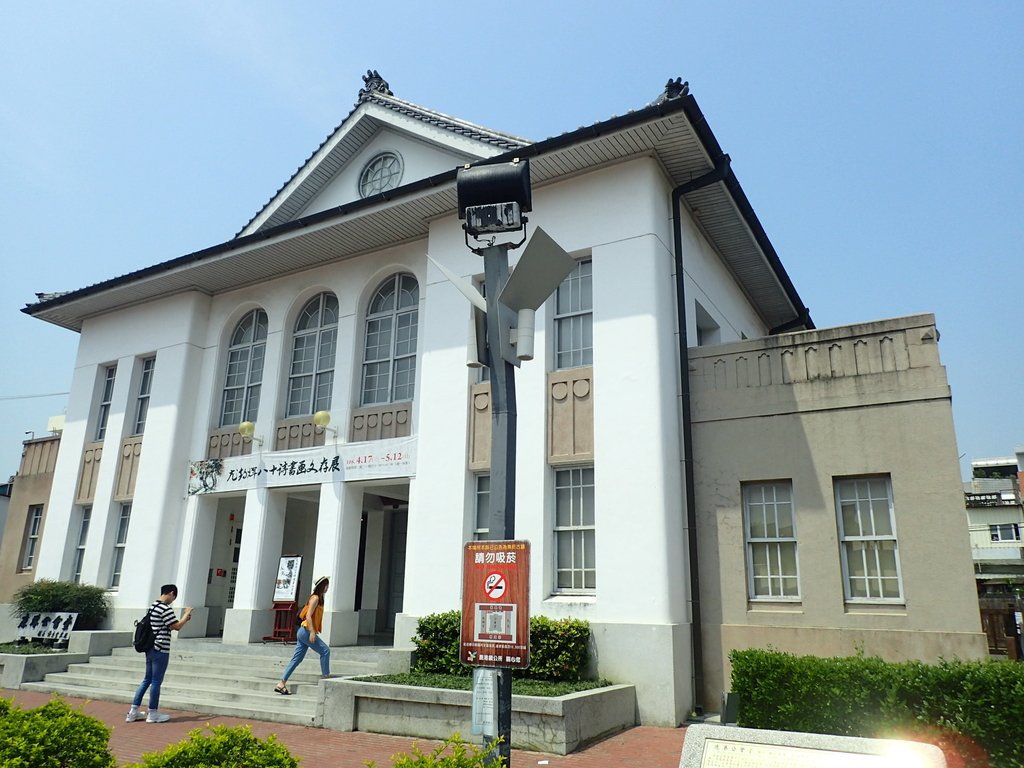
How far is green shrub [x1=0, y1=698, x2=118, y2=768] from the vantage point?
4715 mm

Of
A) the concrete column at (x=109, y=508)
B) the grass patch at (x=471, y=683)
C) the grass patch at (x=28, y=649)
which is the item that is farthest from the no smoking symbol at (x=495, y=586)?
the concrete column at (x=109, y=508)

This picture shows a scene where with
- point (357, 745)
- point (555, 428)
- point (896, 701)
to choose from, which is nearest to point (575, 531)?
point (555, 428)

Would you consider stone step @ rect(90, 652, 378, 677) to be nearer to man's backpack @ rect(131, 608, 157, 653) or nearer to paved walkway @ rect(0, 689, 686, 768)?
paved walkway @ rect(0, 689, 686, 768)

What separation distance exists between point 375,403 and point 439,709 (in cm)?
735

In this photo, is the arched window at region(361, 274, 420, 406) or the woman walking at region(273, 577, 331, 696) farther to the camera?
the arched window at region(361, 274, 420, 406)

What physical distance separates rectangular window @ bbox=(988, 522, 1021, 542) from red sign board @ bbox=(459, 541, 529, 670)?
51.9 metres

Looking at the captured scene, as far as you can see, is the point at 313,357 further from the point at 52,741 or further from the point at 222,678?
the point at 52,741

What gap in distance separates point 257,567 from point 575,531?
7.02m

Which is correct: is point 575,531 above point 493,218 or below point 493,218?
below

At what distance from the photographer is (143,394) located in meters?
18.2

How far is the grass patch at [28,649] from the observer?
14.1 metres

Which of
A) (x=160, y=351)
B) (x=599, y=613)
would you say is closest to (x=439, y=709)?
(x=599, y=613)

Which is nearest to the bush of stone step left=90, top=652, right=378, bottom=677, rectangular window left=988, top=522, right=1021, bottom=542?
stone step left=90, top=652, right=378, bottom=677

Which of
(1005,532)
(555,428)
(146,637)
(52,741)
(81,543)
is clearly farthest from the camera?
(1005,532)
